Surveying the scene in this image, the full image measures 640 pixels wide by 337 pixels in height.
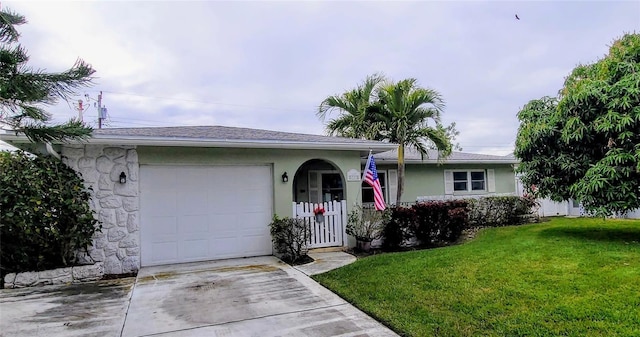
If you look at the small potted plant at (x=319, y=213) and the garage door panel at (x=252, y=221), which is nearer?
the garage door panel at (x=252, y=221)

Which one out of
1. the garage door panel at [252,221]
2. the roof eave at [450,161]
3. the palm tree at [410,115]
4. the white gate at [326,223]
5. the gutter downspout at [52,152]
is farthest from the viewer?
the roof eave at [450,161]

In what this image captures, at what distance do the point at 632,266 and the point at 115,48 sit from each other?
10.8m

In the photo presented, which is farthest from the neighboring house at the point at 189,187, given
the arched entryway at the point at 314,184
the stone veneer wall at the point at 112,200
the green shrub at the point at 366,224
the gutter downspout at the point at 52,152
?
the arched entryway at the point at 314,184

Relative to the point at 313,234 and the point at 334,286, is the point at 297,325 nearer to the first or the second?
the point at 334,286

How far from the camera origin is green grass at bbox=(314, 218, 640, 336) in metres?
3.76

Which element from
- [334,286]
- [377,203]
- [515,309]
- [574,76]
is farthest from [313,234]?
[574,76]

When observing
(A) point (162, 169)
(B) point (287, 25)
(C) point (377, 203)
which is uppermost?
(B) point (287, 25)

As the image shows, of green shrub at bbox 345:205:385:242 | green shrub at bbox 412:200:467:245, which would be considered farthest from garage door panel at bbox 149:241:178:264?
green shrub at bbox 412:200:467:245

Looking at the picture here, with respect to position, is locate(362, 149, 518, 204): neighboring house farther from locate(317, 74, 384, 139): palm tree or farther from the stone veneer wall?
the stone veneer wall

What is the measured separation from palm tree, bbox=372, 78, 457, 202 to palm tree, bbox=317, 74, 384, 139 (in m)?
0.36

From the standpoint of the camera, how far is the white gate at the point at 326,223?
8.22 metres

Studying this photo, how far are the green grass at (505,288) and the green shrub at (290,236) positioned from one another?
129 cm

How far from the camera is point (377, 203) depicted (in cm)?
832

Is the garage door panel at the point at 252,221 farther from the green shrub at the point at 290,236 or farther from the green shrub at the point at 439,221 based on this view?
the green shrub at the point at 439,221
